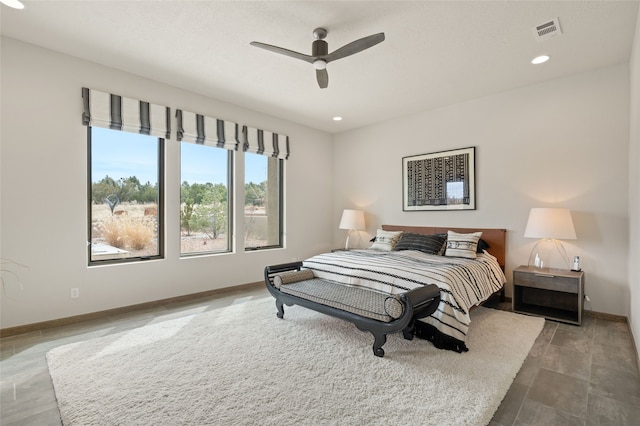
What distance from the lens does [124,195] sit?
3934mm

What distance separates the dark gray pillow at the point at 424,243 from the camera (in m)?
4.32

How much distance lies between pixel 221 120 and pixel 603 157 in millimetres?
5005

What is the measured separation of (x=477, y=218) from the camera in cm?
459

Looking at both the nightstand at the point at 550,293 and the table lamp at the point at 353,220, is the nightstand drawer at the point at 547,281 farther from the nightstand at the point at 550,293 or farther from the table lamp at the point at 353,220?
the table lamp at the point at 353,220

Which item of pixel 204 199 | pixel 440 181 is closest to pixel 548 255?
pixel 440 181

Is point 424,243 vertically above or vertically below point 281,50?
below

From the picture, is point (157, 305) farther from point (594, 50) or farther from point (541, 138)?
point (594, 50)

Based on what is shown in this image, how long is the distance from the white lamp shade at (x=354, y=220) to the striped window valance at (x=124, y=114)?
3.21m

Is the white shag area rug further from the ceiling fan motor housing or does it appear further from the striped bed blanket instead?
the ceiling fan motor housing

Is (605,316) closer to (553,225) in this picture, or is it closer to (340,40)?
(553,225)

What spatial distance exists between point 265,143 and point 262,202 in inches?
40.2

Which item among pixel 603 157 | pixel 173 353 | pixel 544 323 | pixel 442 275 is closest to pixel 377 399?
pixel 442 275

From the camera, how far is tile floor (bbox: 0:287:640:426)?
1.89 m

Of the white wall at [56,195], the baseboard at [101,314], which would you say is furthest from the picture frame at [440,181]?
the white wall at [56,195]
